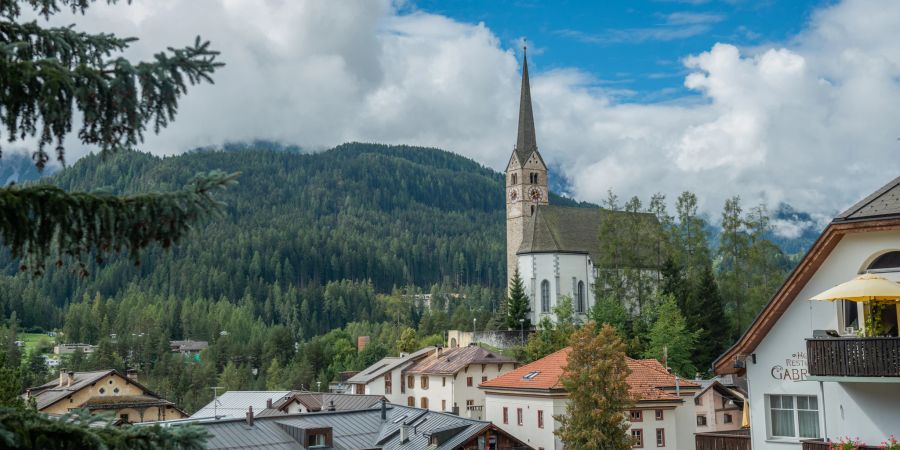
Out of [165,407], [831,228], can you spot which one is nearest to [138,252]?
[831,228]

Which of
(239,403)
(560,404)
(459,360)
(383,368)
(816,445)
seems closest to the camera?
Answer: (816,445)

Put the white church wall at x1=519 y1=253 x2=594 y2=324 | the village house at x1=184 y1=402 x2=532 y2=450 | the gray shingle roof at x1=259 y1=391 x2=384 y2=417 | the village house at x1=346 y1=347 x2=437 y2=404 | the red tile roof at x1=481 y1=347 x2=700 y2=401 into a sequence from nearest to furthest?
1. the village house at x1=184 y1=402 x2=532 y2=450
2. the red tile roof at x1=481 y1=347 x2=700 y2=401
3. the gray shingle roof at x1=259 y1=391 x2=384 y2=417
4. the village house at x1=346 y1=347 x2=437 y2=404
5. the white church wall at x1=519 y1=253 x2=594 y2=324

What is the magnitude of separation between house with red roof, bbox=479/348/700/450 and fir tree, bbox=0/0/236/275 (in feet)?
123

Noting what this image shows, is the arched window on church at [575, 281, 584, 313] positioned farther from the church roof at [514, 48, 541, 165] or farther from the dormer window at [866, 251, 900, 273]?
the dormer window at [866, 251, 900, 273]

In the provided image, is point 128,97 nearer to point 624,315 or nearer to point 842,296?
point 842,296

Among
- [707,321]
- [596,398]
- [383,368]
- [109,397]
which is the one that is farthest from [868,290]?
[383,368]

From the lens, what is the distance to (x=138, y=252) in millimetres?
7711

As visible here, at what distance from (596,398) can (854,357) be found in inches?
822

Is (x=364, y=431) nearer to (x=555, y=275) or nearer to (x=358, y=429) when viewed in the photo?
(x=358, y=429)

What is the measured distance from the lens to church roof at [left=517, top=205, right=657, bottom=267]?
88000mm

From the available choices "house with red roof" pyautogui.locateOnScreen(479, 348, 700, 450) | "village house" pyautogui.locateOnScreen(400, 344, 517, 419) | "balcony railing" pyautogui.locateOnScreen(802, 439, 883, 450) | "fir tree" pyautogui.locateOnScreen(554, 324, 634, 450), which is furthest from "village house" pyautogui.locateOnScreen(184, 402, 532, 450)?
"balcony railing" pyautogui.locateOnScreen(802, 439, 883, 450)

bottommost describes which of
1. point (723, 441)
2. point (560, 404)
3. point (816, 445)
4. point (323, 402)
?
point (323, 402)

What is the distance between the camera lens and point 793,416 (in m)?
20.0

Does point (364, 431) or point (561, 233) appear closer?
point (364, 431)
